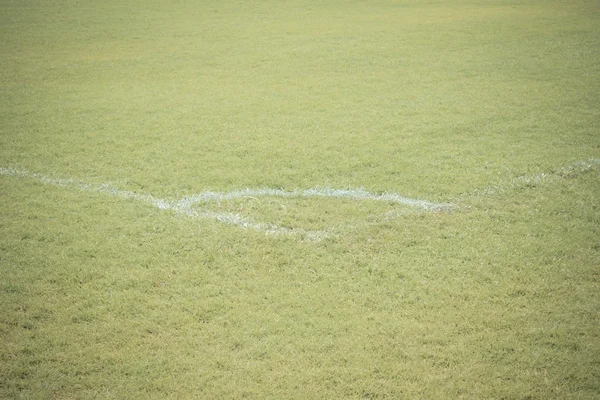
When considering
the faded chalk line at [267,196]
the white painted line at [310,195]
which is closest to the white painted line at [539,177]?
the faded chalk line at [267,196]

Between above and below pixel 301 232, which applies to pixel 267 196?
above

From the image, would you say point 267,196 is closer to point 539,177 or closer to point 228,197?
point 228,197

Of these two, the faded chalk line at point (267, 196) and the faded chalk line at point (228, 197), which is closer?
the faded chalk line at point (267, 196)

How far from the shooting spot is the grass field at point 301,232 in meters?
3.28

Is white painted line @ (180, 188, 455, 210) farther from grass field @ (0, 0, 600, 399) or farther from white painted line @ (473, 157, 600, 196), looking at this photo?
white painted line @ (473, 157, 600, 196)

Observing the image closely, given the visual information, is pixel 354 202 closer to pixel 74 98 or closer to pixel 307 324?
pixel 307 324

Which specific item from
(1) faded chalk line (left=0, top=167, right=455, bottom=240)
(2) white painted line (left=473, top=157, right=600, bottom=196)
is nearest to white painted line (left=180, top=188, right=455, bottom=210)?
(1) faded chalk line (left=0, top=167, right=455, bottom=240)

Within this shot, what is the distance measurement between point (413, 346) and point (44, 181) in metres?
4.52

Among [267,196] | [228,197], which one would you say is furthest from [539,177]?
[228,197]

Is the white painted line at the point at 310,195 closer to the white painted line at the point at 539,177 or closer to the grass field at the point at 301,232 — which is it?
the grass field at the point at 301,232

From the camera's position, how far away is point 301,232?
4680mm

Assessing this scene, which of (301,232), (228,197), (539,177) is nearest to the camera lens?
(301,232)

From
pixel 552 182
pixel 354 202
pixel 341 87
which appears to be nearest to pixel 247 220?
pixel 354 202

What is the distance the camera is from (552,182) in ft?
18.1
